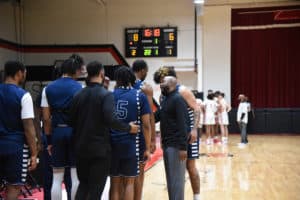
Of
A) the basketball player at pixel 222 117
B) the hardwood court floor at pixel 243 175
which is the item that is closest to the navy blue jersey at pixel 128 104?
the hardwood court floor at pixel 243 175

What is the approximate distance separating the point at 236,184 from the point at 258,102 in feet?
32.9

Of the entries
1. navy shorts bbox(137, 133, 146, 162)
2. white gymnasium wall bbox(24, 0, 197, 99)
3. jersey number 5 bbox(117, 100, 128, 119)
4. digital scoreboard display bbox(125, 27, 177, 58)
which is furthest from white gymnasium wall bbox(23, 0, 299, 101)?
jersey number 5 bbox(117, 100, 128, 119)

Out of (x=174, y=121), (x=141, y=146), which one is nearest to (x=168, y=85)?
(x=174, y=121)

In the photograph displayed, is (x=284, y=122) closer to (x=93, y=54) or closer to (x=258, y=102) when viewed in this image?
(x=258, y=102)

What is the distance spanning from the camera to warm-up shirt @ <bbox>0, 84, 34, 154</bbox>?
9.81 feet

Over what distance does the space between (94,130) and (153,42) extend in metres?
12.1

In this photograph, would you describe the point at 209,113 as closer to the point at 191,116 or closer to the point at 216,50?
the point at 216,50

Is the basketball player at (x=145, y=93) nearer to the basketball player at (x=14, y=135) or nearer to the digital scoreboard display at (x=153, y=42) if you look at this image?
the basketball player at (x=14, y=135)

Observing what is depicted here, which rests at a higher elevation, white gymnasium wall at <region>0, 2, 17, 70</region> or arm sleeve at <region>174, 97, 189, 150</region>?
white gymnasium wall at <region>0, 2, 17, 70</region>

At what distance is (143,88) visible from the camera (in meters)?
3.75

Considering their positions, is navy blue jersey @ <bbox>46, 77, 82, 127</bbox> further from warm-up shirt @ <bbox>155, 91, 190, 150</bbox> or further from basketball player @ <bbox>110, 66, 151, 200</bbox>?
warm-up shirt @ <bbox>155, 91, 190, 150</bbox>

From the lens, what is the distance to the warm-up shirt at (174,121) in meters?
3.55

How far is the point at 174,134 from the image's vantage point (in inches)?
143

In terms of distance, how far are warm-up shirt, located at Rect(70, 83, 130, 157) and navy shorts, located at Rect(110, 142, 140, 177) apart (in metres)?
0.46
